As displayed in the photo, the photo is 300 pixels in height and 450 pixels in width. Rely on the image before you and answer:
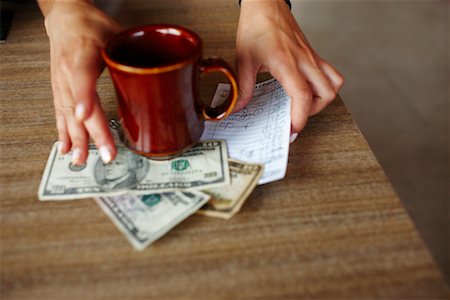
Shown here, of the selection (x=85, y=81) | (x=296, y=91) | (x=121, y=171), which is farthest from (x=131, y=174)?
(x=296, y=91)

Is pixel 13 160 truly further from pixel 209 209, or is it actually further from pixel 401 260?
pixel 401 260

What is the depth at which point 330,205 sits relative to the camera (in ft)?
1.83

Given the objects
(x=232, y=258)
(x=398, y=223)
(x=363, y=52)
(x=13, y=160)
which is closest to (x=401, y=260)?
(x=398, y=223)

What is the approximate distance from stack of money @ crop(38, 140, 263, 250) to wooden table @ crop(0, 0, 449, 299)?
1cm

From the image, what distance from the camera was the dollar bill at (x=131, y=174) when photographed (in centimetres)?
57

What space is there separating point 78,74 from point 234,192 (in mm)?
233

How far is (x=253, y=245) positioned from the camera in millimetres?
509

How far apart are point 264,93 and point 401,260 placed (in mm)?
340

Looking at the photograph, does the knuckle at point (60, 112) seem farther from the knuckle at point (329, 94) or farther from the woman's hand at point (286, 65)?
the knuckle at point (329, 94)

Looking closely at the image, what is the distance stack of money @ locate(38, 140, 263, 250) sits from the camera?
0.53 m

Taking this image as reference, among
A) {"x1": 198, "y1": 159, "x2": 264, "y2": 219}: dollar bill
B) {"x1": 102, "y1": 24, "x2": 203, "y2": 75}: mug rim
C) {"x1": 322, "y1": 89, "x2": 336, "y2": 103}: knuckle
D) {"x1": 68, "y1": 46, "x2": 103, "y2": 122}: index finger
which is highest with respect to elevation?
{"x1": 102, "y1": 24, "x2": 203, "y2": 75}: mug rim

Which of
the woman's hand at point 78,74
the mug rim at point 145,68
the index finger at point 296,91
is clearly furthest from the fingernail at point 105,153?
the index finger at point 296,91

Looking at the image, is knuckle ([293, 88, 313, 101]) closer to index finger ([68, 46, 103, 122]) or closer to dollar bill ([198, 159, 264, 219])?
dollar bill ([198, 159, 264, 219])

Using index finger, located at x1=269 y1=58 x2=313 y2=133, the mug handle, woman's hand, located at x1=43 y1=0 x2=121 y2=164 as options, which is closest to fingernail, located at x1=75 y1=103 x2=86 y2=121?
woman's hand, located at x1=43 y1=0 x2=121 y2=164
